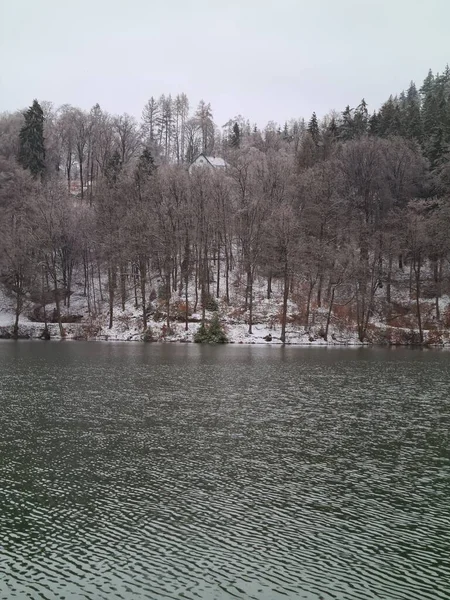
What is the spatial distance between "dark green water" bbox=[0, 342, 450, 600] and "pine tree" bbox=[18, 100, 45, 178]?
69.0m

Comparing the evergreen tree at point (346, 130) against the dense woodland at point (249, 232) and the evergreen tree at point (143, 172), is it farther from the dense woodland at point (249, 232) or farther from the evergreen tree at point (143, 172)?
the evergreen tree at point (143, 172)

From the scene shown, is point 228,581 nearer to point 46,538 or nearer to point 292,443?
point 46,538

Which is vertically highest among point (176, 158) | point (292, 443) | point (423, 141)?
point (176, 158)

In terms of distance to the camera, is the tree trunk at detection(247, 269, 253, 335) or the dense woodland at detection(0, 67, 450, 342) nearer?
the tree trunk at detection(247, 269, 253, 335)

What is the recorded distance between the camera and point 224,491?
16.1 meters

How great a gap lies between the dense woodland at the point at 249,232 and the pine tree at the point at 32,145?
4916mm

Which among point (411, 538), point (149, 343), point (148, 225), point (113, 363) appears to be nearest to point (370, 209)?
point (148, 225)

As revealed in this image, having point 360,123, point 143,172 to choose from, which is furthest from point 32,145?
point 360,123

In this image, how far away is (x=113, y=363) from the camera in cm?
4394

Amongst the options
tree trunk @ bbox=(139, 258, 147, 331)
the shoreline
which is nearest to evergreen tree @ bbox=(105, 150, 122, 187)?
tree trunk @ bbox=(139, 258, 147, 331)

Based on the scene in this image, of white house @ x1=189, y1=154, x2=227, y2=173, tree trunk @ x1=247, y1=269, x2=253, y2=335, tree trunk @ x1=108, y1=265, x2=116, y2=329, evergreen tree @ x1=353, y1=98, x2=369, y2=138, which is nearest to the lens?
tree trunk @ x1=247, y1=269, x2=253, y2=335

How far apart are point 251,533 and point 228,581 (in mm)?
2408

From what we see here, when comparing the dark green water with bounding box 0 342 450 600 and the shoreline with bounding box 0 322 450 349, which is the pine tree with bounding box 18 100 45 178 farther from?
the dark green water with bounding box 0 342 450 600

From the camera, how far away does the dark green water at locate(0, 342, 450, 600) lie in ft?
36.2
